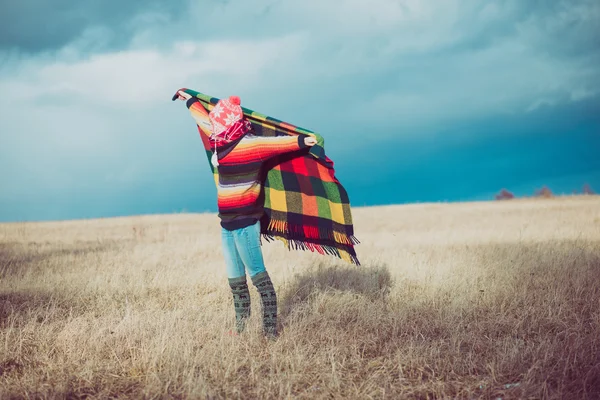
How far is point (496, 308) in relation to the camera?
6.91 m

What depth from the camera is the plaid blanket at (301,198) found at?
5.73m

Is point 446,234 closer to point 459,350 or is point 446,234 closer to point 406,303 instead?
point 406,303

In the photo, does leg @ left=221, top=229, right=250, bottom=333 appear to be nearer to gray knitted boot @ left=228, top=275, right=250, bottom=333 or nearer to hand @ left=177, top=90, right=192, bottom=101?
gray knitted boot @ left=228, top=275, right=250, bottom=333

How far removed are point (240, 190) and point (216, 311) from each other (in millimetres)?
2504

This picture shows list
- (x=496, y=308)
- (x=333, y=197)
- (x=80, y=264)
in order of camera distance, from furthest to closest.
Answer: (x=80, y=264) → (x=496, y=308) → (x=333, y=197)

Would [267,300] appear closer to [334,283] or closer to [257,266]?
[257,266]

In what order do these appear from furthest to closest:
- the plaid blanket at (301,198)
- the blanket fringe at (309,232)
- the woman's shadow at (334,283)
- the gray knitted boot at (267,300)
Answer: the woman's shadow at (334,283), the blanket fringe at (309,232), the plaid blanket at (301,198), the gray knitted boot at (267,300)

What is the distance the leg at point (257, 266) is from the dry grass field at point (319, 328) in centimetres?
28

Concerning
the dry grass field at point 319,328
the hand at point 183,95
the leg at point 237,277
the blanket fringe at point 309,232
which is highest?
the hand at point 183,95

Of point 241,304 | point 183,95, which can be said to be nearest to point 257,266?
point 241,304

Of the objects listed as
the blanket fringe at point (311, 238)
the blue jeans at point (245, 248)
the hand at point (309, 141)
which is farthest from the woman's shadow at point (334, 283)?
the hand at point (309, 141)

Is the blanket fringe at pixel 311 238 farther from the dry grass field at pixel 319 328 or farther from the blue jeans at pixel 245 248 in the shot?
A: the dry grass field at pixel 319 328

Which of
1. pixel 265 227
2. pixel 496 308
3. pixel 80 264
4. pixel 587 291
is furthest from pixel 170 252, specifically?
pixel 587 291

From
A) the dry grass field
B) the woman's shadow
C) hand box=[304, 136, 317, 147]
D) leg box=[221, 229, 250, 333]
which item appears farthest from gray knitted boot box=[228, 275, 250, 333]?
hand box=[304, 136, 317, 147]
